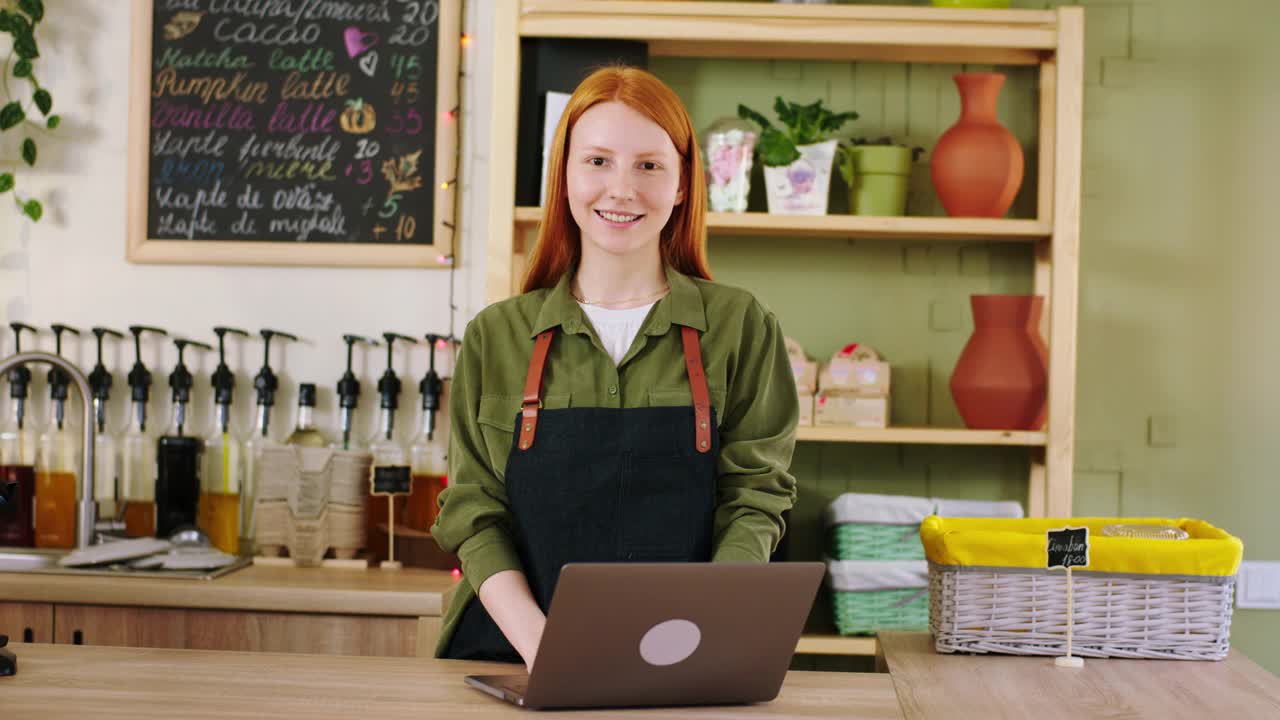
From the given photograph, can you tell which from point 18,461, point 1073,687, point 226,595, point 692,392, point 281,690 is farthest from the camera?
point 18,461

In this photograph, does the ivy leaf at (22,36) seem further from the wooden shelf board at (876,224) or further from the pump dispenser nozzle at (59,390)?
the wooden shelf board at (876,224)

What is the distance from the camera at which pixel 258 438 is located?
8.70ft

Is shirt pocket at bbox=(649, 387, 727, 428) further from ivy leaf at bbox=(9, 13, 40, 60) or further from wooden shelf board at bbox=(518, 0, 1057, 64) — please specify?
ivy leaf at bbox=(9, 13, 40, 60)

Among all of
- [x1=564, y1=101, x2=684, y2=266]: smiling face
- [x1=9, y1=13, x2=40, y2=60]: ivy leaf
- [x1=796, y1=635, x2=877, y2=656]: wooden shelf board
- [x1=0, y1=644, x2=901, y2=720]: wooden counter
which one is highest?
[x1=9, y1=13, x2=40, y2=60]: ivy leaf

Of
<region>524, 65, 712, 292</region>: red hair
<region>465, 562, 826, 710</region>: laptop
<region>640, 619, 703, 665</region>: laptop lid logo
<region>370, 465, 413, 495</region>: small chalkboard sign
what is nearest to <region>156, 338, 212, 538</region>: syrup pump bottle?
<region>370, 465, 413, 495</region>: small chalkboard sign

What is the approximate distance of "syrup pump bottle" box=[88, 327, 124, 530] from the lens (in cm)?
265

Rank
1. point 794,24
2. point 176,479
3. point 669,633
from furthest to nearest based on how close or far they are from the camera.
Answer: point 176,479, point 794,24, point 669,633

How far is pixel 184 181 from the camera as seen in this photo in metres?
2.75

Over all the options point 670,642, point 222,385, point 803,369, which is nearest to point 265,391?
point 222,385

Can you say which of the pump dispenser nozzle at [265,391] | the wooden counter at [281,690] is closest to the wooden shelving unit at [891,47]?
the pump dispenser nozzle at [265,391]

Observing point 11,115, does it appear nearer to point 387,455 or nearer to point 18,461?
point 18,461

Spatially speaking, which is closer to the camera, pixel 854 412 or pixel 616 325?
pixel 616 325

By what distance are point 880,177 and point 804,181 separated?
0.17 metres

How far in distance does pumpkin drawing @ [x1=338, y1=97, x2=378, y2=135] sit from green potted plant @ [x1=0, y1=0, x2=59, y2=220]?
0.63 m
